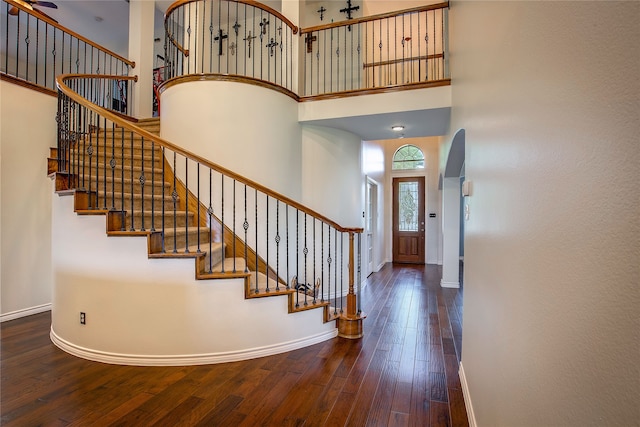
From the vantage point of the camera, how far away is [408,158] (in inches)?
326

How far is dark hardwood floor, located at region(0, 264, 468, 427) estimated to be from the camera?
77.7 inches

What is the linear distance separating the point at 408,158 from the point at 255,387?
279 inches

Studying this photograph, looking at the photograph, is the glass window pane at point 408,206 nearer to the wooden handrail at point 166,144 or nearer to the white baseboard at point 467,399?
the wooden handrail at point 166,144

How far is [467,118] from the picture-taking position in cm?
231

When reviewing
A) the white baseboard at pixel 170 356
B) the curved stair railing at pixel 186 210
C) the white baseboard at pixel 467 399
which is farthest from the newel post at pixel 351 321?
the white baseboard at pixel 467 399

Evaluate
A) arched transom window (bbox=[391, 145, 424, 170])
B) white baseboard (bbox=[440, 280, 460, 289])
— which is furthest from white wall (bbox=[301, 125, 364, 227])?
arched transom window (bbox=[391, 145, 424, 170])

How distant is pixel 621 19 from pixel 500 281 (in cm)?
103

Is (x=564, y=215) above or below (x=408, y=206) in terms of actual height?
below

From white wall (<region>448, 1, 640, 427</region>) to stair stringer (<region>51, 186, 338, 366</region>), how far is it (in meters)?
1.96

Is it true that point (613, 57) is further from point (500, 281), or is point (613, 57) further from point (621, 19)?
point (500, 281)

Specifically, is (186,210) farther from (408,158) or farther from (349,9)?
(408,158)

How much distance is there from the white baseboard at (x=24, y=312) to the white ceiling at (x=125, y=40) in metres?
4.12

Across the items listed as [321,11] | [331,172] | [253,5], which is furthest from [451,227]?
[321,11]

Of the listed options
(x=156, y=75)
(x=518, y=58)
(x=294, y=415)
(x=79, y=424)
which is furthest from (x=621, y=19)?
(x=156, y=75)
